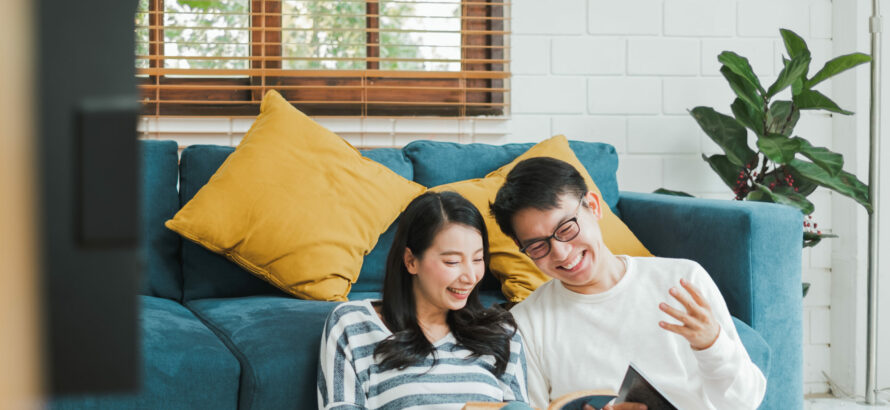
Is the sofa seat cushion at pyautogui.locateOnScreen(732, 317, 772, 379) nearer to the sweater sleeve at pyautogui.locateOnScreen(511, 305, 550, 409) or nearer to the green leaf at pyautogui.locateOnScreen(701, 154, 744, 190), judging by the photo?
the sweater sleeve at pyautogui.locateOnScreen(511, 305, 550, 409)

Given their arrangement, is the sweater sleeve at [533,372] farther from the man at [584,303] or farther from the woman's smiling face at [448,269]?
the woman's smiling face at [448,269]

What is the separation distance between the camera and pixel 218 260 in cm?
201

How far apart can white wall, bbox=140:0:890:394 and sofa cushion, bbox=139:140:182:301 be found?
83 cm

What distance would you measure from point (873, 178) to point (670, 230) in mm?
957

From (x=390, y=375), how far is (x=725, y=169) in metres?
1.69

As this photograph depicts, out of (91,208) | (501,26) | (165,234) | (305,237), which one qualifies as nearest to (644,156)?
(501,26)

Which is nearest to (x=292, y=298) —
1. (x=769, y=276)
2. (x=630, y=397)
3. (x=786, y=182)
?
(x=630, y=397)

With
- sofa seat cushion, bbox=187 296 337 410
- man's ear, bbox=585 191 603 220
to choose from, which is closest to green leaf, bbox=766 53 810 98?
man's ear, bbox=585 191 603 220

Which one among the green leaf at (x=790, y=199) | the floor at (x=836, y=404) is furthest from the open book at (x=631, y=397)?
the floor at (x=836, y=404)

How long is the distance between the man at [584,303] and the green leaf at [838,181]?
1.12m

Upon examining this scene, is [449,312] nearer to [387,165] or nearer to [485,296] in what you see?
[485,296]

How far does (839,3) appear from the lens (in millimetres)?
2891

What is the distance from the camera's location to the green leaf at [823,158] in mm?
2445

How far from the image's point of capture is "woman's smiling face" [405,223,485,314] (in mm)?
1429
